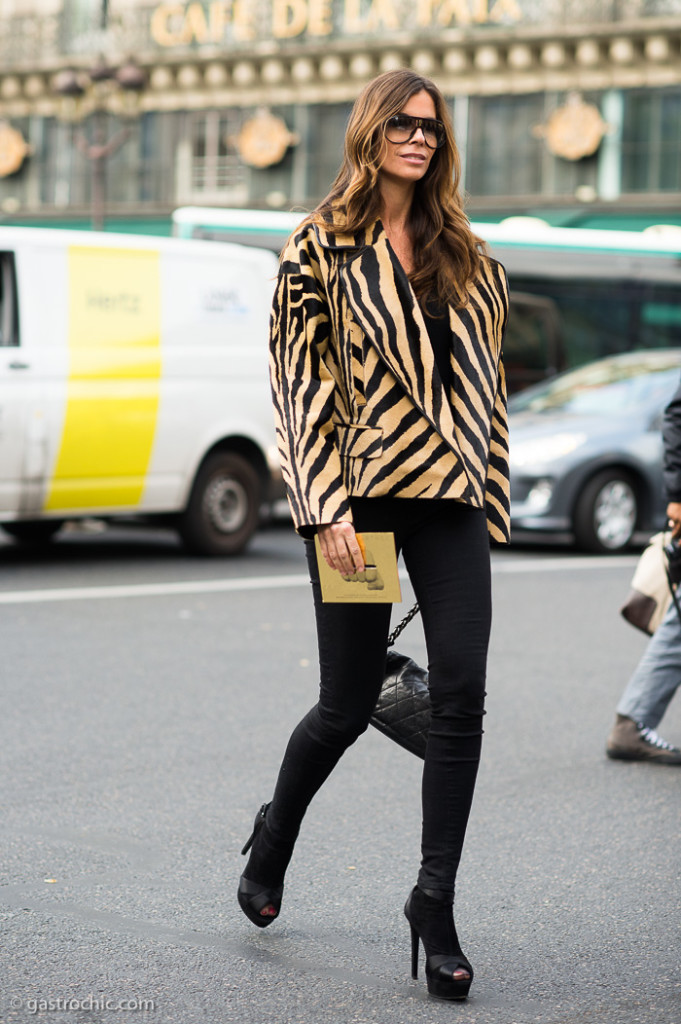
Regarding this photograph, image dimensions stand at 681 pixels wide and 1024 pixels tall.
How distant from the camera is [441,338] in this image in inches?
133

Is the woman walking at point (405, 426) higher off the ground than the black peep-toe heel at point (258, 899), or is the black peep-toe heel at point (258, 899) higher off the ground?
the woman walking at point (405, 426)

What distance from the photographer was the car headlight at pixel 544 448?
12641 mm

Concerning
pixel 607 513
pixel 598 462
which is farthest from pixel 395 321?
pixel 607 513

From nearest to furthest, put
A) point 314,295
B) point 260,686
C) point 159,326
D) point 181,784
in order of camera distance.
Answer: point 314,295 < point 181,784 < point 260,686 < point 159,326

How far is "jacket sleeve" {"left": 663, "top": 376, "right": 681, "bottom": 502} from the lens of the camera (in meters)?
5.24

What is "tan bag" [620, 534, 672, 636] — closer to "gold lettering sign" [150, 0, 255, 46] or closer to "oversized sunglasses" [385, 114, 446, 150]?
"oversized sunglasses" [385, 114, 446, 150]

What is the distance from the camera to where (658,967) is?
11.3 ft

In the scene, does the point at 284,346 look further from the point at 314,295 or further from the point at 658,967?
the point at 658,967

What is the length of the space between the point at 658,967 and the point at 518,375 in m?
13.8

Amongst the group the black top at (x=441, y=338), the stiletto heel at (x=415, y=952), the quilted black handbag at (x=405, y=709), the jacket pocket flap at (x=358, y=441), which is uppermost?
the black top at (x=441, y=338)

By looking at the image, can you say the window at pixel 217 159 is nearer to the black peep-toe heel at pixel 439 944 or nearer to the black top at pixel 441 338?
the black top at pixel 441 338

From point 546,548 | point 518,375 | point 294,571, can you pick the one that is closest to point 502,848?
point 294,571

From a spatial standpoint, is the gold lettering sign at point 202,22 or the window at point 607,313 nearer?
the window at point 607,313

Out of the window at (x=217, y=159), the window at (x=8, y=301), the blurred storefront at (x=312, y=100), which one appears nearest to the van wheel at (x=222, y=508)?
the window at (x=8, y=301)
